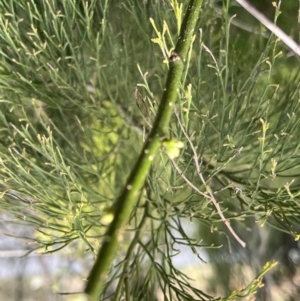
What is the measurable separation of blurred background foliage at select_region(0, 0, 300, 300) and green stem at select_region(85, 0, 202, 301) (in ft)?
0.23

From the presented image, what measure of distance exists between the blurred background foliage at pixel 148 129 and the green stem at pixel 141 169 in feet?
0.23

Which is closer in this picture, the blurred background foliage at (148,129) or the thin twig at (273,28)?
the thin twig at (273,28)

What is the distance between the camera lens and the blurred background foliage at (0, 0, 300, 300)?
1.81 ft

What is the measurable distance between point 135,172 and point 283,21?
20.8 inches

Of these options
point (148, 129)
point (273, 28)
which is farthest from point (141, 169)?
point (148, 129)

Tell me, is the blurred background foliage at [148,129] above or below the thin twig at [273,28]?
above

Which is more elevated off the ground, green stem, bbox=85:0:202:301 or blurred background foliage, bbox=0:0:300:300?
blurred background foliage, bbox=0:0:300:300

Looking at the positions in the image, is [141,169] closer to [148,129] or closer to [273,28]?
[273,28]

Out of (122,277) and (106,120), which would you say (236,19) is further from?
(122,277)

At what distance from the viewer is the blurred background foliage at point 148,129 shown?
0.55 metres

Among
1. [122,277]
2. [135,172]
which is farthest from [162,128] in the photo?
[122,277]

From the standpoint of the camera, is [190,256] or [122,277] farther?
[190,256]

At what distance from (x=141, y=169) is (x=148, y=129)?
1.21ft

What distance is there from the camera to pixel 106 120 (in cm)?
72
